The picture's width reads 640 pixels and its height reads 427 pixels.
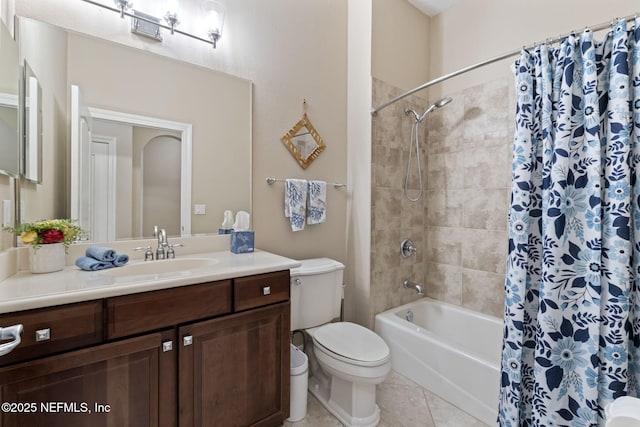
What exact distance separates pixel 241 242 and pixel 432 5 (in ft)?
8.19

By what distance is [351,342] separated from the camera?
1.71 metres

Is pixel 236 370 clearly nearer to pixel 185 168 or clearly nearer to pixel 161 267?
pixel 161 267

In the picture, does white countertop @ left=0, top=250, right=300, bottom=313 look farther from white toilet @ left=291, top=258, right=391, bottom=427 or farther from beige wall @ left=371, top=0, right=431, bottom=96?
beige wall @ left=371, top=0, right=431, bottom=96

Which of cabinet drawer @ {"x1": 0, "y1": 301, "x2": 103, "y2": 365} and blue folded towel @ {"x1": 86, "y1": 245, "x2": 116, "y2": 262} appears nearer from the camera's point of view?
cabinet drawer @ {"x1": 0, "y1": 301, "x2": 103, "y2": 365}

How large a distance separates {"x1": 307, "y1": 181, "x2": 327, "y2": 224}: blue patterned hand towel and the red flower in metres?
1.34

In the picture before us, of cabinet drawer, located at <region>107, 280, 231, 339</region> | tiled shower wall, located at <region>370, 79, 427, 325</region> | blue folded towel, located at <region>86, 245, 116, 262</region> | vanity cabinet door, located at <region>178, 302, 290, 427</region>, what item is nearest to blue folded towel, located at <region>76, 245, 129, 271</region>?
blue folded towel, located at <region>86, 245, 116, 262</region>

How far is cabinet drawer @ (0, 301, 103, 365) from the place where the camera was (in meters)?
0.89

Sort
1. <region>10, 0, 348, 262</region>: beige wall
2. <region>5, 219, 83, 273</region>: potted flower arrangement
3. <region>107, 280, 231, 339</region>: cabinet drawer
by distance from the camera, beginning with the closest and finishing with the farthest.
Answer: <region>107, 280, 231, 339</region>: cabinet drawer < <region>5, 219, 83, 273</region>: potted flower arrangement < <region>10, 0, 348, 262</region>: beige wall

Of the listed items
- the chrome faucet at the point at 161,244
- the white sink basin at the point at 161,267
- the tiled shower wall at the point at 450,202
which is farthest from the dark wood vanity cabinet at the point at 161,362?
the tiled shower wall at the point at 450,202

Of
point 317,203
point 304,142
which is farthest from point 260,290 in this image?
point 304,142

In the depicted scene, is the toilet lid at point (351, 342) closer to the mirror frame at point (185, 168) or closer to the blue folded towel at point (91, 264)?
the mirror frame at point (185, 168)

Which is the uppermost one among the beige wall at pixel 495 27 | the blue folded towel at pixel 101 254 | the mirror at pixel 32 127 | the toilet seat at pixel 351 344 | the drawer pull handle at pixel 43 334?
the beige wall at pixel 495 27

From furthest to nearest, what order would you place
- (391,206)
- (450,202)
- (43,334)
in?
(450,202) → (391,206) → (43,334)

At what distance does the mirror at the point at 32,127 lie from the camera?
4.12 feet
